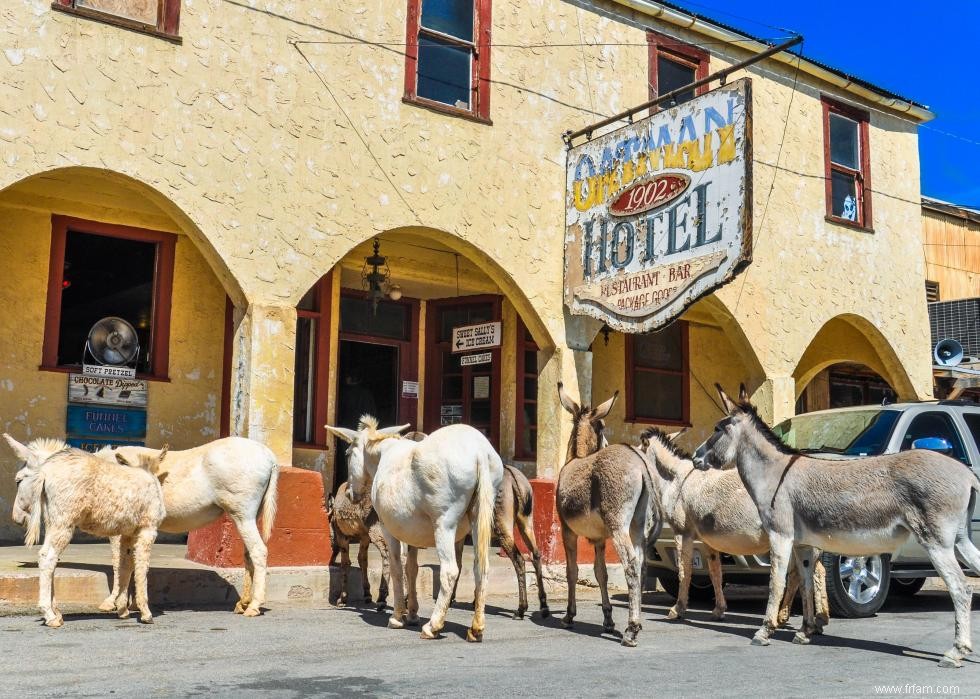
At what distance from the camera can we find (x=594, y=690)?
6.08 m

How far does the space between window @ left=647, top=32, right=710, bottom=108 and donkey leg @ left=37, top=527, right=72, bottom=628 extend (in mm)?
10033

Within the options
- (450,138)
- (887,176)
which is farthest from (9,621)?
(887,176)

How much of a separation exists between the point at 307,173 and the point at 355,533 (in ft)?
13.0

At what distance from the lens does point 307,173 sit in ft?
36.9

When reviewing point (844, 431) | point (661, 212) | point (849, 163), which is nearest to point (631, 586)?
point (844, 431)

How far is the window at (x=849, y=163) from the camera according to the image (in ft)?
55.9

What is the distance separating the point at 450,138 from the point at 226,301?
3694 mm

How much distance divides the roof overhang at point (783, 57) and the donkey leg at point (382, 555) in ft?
27.9

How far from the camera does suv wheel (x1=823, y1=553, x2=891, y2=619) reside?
972 cm

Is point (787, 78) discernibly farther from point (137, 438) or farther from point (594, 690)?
point (594, 690)

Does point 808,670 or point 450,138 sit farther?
point 450,138

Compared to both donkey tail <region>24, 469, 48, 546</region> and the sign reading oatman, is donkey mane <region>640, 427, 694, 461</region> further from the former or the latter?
donkey tail <region>24, 469, 48, 546</region>

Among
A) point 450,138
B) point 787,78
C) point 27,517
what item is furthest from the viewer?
point 787,78

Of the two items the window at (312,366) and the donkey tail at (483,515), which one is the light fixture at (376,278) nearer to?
the window at (312,366)
